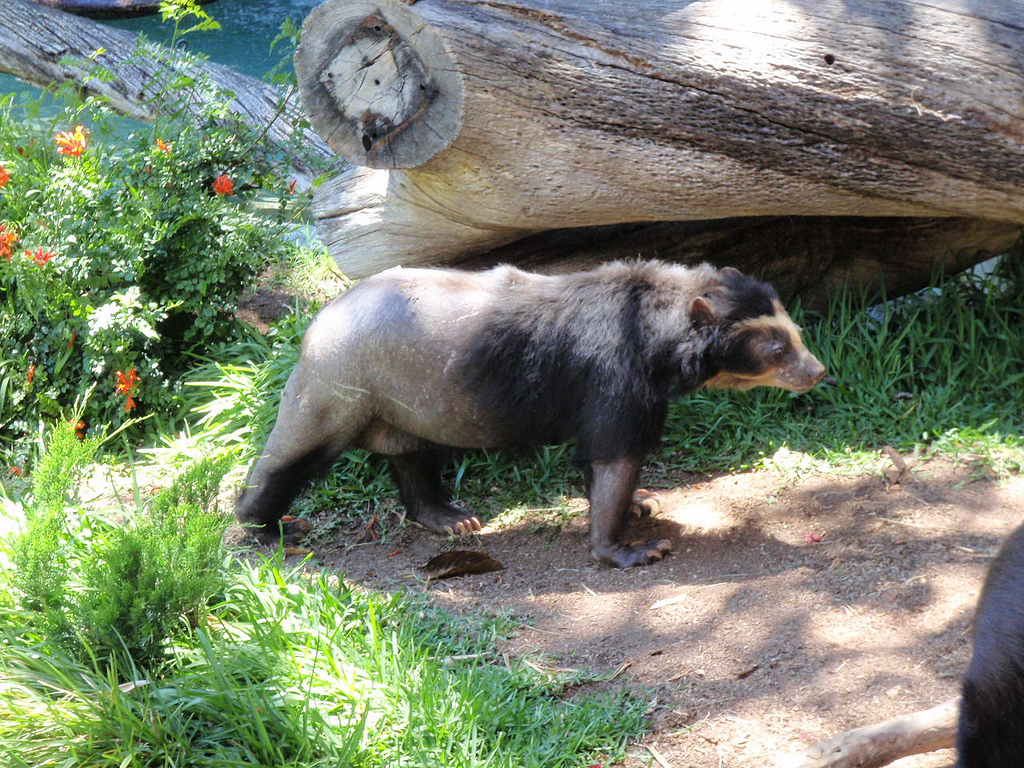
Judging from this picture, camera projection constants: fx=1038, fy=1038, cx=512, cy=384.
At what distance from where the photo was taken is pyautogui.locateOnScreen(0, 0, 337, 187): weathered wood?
8195 mm

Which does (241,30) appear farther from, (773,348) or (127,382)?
(773,348)

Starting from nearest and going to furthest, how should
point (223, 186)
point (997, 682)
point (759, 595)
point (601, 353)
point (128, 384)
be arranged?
1. point (997, 682)
2. point (759, 595)
3. point (601, 353)
4. point (128, 384)
5. point (223, 186)

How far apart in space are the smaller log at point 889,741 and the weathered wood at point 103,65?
6.28 metres

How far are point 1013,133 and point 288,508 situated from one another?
363 cm

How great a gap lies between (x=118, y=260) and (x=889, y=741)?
4.65 metres

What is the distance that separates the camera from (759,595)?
12.8ft

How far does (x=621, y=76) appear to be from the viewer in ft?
14.9

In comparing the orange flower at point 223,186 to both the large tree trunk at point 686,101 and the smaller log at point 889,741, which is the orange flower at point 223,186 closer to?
the large tree trunk at point 686,101

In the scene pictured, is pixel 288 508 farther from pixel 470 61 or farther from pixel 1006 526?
pixel 1006 526

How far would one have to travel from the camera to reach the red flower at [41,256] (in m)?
5.54

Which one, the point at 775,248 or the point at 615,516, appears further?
the point at 775,248

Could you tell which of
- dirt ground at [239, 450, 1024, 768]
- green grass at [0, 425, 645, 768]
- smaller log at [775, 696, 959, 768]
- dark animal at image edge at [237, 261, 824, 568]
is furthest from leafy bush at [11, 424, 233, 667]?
smaller log at [775, 696, 959, 768]

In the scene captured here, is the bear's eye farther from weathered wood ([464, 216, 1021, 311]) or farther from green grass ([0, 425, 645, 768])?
green grass ([0, 425, 645, 768])

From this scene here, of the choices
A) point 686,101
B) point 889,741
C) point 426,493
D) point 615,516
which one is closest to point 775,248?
point 686,101
